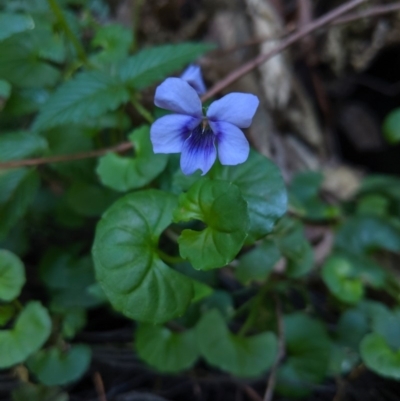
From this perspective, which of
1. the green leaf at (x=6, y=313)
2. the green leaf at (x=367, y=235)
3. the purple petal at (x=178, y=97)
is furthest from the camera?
the green leaf at (x=367, y=235)

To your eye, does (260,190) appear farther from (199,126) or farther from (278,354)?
(278,354)

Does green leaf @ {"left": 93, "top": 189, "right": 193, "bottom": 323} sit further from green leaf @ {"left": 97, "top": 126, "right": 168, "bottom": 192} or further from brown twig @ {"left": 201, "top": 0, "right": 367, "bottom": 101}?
brown twig @ {"left": 201, "top": 0, "right": 367, "bottom": 101}

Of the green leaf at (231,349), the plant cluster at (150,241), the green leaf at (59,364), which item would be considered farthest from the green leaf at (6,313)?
the green leaf at (231,349)

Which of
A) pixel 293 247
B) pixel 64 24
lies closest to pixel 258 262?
pixel 293 247

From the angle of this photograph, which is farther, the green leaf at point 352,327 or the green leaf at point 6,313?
the green leaf at point 352,327

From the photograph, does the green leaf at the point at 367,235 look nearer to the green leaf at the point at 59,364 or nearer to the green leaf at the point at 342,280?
the green leaf at the point at 342,280

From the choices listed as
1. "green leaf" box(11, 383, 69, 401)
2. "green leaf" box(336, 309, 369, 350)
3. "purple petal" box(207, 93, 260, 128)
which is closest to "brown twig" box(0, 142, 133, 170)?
"purple petal" box(207, 93, 260, 128)
